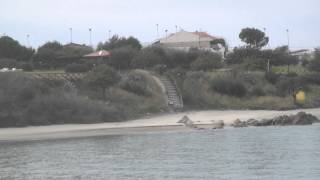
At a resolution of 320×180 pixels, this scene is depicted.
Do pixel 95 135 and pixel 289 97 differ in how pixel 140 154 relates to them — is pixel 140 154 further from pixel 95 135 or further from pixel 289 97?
pixel 289 97

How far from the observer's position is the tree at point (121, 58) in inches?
3804

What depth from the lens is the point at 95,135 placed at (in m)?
57.8

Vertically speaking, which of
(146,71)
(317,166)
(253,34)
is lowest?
(317,166)

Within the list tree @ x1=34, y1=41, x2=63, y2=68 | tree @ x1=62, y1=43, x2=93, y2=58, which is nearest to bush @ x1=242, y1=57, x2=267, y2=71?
tree @ x1=62, y1=43, x2=93, y2=58

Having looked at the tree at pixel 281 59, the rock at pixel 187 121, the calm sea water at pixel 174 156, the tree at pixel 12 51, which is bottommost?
the calm sea water at pixel 174 156

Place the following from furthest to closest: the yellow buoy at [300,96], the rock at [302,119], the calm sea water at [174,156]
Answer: the yellow buoy at [300,96] < the rock at [302,119] < the calm sea water at [174,156]

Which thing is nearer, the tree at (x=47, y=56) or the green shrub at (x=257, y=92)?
the green shrub at (x=257, y=92)

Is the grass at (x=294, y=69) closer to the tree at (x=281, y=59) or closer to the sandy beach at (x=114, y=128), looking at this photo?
the tree at (x=281, y=59)

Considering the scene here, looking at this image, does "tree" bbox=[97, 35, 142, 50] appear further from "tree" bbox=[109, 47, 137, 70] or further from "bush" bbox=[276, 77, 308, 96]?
"bush" bbox=[276, 77, 308, 96]

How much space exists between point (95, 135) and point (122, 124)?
7131mm

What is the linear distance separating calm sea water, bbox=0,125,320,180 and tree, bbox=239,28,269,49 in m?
70.3

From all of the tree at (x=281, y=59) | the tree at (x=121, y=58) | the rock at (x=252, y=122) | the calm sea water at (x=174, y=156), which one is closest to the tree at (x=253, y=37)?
the tree at (x=281, y=59)

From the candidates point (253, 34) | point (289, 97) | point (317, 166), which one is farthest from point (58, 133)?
point (253, 34)

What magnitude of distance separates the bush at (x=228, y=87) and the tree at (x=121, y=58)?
16256 millimetres
